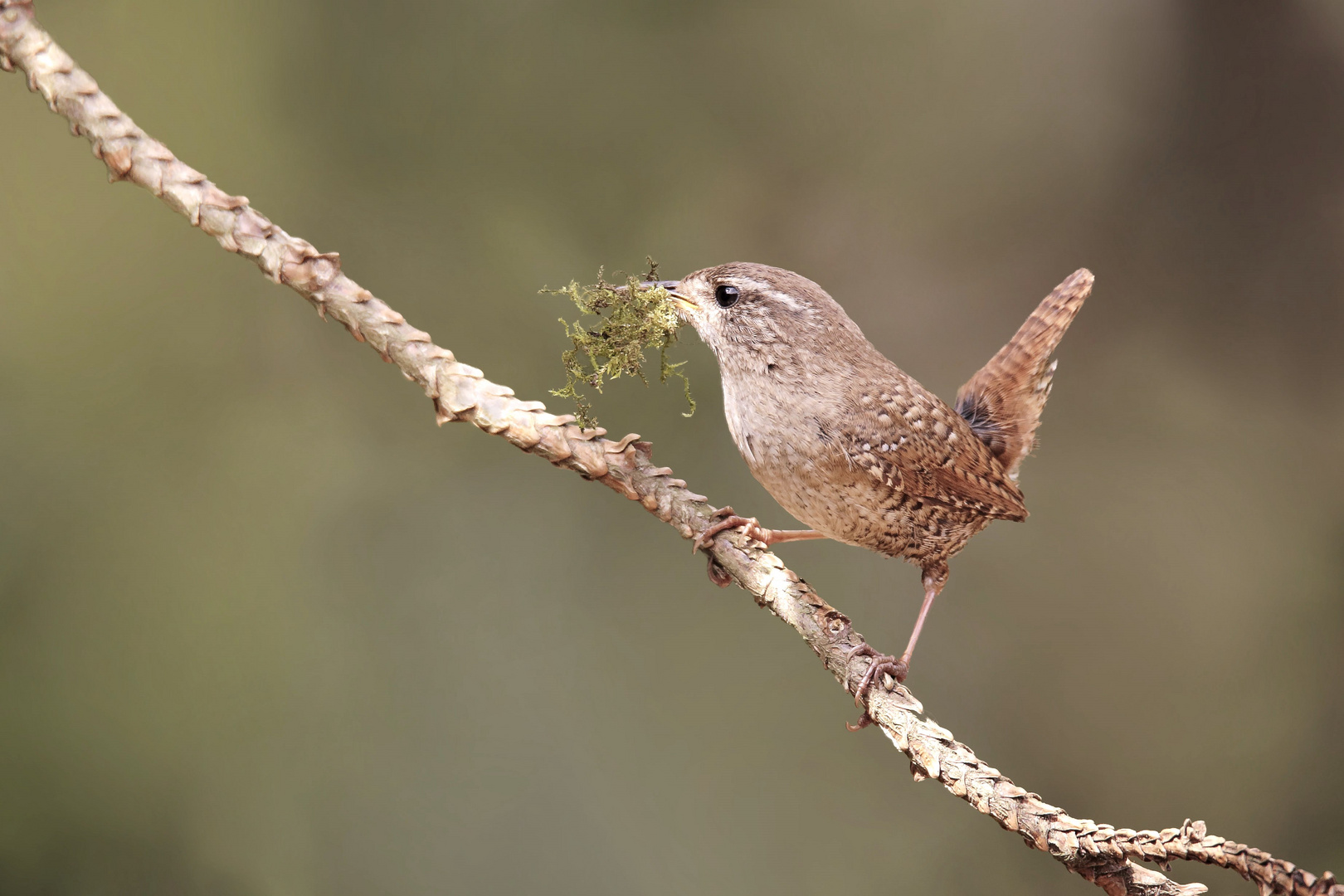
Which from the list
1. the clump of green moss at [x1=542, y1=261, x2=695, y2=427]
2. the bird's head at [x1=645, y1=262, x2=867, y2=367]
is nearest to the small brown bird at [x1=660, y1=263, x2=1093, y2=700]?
the bird's head at [x1=645, y1=262, x2=867, y2=367]

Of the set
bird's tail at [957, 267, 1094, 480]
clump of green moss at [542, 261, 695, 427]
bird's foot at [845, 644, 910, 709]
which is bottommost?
bird's foot at [845, 644, 910, 709]

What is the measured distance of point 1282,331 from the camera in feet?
6.92

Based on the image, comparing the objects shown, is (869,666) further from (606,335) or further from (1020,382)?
→ (1020,382)

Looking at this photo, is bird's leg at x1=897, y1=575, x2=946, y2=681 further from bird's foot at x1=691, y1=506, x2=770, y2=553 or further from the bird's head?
the bird's head

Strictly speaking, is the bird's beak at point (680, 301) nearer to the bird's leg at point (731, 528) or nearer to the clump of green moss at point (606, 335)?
the clump of green moss at point (606, 335)

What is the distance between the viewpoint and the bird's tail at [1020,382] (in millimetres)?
1573

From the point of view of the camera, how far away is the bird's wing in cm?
126

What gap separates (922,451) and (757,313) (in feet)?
1.06

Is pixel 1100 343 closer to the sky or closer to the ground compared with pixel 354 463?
closer to the sky

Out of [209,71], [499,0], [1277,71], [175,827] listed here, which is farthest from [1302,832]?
[209,71]

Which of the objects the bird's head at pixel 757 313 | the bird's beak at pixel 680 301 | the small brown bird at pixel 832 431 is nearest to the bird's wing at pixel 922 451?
the small brown bird at pixel 832 431

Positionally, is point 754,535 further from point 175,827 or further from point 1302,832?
point 1302,832

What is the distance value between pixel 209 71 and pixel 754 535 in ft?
4.94

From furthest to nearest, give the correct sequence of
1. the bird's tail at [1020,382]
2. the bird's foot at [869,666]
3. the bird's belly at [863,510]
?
the bird's tail at [1020,382] < the bird's belly at [863,510] < the bird's foot at [869,666]
